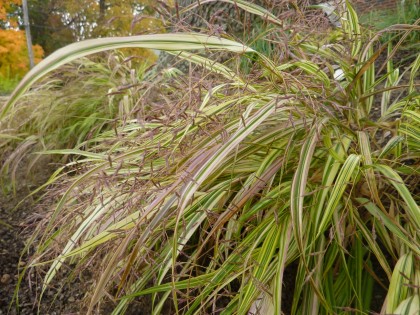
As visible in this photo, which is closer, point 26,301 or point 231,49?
point 231,49

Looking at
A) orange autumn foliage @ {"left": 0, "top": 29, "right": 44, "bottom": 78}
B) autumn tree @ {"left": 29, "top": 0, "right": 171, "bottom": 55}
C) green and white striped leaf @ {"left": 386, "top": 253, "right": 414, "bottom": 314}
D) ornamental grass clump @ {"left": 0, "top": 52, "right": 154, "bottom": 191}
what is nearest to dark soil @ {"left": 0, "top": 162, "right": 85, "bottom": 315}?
ornamental grass clump @ {"left": 0, "top": 52, "right": 154, "bottom": 191}

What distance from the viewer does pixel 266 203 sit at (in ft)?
4.46

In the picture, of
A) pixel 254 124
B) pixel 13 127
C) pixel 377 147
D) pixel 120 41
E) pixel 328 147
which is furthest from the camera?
pixel 13 127

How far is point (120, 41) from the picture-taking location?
0.98 metres

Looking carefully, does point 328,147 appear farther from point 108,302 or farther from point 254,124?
point 108,302

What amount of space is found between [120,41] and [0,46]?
746 cm

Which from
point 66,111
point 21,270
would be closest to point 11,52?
point 66,111

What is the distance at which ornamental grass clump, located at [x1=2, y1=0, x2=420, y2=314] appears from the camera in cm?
118

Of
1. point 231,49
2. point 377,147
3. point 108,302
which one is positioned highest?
Result: point 231,49

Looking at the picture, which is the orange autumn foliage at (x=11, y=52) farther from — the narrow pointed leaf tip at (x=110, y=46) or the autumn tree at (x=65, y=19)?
the narrow pointed leaf tip at (x=110, y=46)

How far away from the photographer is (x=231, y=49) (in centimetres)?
125

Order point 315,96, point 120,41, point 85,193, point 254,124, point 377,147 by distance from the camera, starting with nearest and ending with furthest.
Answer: point 120,41, point 254,124, point 315,96, point 377,147, point 85,193

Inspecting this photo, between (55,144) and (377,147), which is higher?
(377,147)

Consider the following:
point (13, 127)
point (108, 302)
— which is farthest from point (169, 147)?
point (13, 127)
